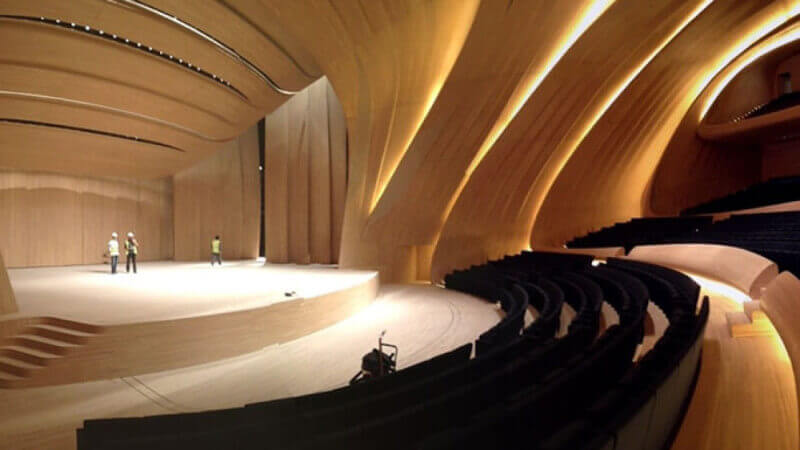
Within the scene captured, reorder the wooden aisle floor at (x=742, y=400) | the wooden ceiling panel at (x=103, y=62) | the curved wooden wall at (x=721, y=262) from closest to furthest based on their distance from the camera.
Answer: the wooden aisle floor at (x=742, y=400) → the curved wooden wall at (x=721, y=262) → the wooden ceiling panel at (x=103, y=62)

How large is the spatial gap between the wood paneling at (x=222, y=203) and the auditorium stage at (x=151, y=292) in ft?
16.8

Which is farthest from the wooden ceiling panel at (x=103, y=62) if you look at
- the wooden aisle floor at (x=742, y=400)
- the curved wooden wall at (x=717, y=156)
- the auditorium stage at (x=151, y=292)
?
the curved wooden wall at (x=717, y=156)

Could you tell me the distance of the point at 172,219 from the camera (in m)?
16.8

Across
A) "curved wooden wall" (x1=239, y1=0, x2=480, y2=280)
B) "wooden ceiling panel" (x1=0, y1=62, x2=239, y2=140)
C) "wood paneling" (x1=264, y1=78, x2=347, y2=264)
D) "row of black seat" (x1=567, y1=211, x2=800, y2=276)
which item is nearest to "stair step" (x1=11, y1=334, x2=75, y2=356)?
"curved wooden wall" (x1=239, y1=0, x2=480, y2=280)

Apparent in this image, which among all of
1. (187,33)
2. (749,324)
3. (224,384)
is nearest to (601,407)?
(749,324)

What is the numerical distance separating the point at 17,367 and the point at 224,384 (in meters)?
2.26

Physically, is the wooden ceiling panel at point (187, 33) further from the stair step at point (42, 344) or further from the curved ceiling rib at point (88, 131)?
the stair step at point (42, 344)

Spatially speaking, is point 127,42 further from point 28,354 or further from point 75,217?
point 75,217

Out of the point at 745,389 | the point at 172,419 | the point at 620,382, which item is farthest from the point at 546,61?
the point at 172,419

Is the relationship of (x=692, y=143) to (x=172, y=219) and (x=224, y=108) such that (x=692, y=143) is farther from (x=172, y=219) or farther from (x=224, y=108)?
(x=172, y=219)

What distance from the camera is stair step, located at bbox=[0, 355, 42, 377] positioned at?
5000 millimetres

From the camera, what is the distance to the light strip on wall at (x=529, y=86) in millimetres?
8602

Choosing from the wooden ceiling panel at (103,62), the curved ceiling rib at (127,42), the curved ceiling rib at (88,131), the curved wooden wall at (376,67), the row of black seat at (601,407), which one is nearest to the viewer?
the row of black seat at (601,407)

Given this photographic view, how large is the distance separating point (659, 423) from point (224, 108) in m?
12.8
